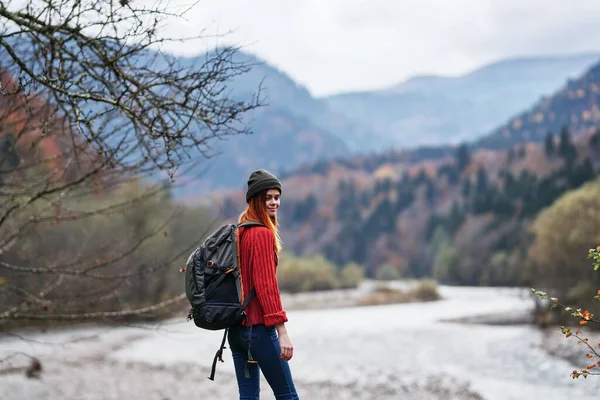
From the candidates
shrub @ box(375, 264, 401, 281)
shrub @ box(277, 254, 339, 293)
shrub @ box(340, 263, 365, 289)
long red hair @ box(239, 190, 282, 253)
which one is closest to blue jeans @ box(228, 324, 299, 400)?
long red hair @ box(239, 190, 282, 253)

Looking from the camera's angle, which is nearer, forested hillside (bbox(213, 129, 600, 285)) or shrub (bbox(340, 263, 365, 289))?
forested hillside (bbox(213, 129, 600, 285))

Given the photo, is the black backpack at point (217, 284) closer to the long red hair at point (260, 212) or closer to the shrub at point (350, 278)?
the long red hair at point (260, 212)

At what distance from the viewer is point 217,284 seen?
15.0ft

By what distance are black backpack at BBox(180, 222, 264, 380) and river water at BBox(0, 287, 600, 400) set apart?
265 inches

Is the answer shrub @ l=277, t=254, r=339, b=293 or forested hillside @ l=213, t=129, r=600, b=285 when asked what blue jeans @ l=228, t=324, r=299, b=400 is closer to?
forested hillside @ l=213, t=129, r=600, b=285

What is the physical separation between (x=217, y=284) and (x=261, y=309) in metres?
0.30

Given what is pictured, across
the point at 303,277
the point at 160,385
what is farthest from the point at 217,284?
the point at 303,277

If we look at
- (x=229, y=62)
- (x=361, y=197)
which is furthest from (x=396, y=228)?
(x=229, y=62)

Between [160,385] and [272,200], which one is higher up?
[272,200]

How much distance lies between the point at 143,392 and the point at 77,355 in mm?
6851

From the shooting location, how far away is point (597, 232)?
28.8 m

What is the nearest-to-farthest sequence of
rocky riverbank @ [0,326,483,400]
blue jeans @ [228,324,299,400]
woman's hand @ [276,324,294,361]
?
1. woman's hand @ [276,324,294,361]
2. blue jeans @ [228,324,299,400]
3. rocky riverbank @ [0,326,483,400]

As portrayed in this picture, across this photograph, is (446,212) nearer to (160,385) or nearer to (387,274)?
(387,274)

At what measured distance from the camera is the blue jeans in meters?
4.51
